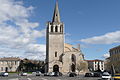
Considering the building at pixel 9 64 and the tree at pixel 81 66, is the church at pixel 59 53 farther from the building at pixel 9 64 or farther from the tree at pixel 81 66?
the building at pixel 9 64

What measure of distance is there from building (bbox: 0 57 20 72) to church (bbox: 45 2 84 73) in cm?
3825

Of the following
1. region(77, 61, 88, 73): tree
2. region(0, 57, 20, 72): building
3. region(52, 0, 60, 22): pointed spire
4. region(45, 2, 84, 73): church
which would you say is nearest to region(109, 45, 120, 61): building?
region(77, 61, 88, 73): tree

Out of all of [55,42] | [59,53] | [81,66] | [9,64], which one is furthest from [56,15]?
[9,64]

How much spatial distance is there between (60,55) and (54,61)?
12.8ft

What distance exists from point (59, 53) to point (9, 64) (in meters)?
43.6

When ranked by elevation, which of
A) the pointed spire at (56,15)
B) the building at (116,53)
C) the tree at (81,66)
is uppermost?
the pointed spire at (56,15)

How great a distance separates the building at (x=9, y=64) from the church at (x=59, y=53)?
38.2 meters

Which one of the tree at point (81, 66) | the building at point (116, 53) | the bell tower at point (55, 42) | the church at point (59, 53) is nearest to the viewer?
the tree at point (81, 66)

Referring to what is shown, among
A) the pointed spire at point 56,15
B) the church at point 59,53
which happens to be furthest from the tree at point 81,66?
the pointed spire at point 56,15

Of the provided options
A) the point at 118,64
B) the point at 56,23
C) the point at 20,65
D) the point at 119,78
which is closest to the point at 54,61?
the point at 56,23

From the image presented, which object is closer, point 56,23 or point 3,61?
point 56,23

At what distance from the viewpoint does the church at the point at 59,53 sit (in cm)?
7225

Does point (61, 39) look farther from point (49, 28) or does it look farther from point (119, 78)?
point (119, 78)

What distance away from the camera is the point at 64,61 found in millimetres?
72562
